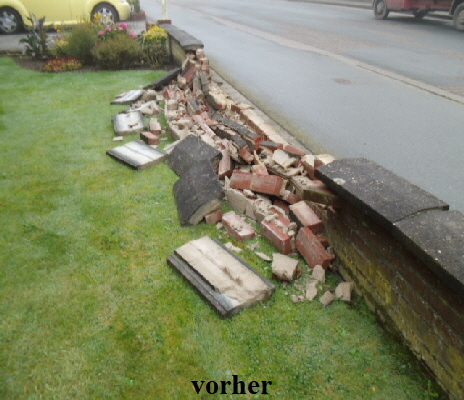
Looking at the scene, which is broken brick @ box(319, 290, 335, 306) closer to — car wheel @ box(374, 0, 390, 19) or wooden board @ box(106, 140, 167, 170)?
wooden board @ box(106, 140, 167, 170)

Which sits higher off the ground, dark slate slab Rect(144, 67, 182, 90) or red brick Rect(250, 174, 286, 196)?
red brick Rect(250, 174, 286, 196)

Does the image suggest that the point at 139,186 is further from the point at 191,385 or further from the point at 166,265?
the point at 191,385

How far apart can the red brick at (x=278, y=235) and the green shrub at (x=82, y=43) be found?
883cm

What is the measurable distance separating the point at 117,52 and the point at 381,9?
1353 cm

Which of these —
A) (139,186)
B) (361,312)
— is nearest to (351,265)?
(361,312)

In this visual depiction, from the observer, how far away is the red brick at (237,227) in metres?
3.79

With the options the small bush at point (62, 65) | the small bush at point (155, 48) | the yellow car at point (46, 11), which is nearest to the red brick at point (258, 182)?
the small bush at point (155, 48)

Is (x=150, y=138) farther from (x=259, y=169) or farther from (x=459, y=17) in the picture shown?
(x=459, y=17)

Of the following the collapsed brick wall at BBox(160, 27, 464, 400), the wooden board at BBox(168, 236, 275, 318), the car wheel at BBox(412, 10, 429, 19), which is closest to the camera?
the collapsed brick wall at BBox(160, 27, 464, 400)

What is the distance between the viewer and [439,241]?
7.31 ft

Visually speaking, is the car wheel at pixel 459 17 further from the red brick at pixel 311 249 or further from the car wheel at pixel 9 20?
the car wheel at pixel 9 20

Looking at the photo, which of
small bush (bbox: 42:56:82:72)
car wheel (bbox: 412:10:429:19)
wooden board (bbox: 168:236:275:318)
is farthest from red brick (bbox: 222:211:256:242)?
car wheel (bbox: 412:10:429:19)

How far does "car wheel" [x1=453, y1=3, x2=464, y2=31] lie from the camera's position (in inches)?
598

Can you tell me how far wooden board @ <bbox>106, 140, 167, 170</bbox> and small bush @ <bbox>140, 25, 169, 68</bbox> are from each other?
5519 mm
